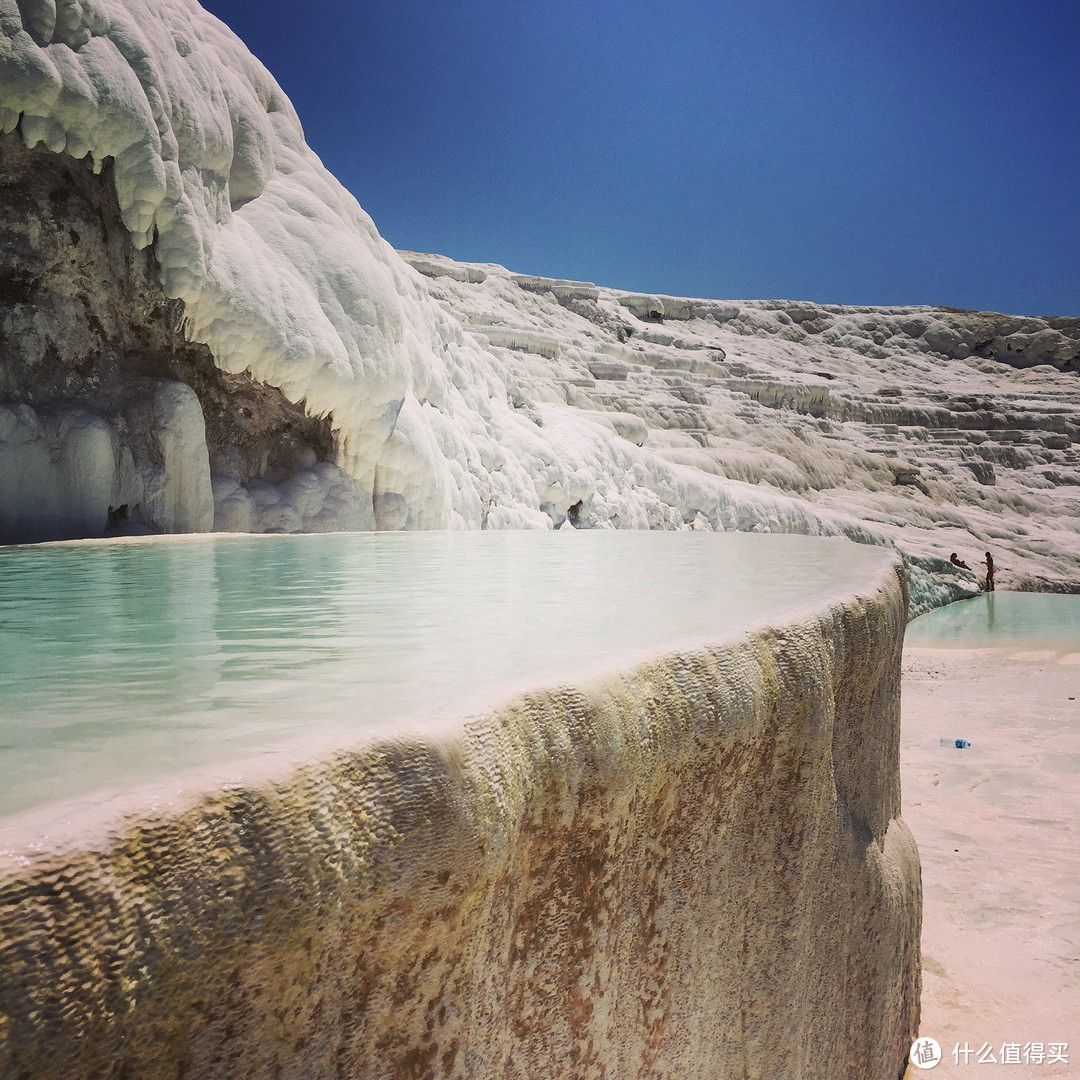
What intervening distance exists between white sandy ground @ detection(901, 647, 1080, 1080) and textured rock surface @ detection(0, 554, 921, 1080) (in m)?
1.09

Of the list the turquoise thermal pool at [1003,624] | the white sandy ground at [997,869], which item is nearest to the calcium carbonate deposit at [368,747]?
the white sandy ground at [997,869]

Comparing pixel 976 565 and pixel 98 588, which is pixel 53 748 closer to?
pixel 98 588

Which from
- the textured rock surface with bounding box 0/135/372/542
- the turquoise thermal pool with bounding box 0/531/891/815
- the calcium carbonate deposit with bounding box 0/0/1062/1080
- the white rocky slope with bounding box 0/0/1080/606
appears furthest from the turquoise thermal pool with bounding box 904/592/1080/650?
the textured rock surface with bounding box 0/135/372/542

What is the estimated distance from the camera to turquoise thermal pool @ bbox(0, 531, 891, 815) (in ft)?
3.15

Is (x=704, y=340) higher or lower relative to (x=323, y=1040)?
higher

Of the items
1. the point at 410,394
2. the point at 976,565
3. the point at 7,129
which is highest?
the point at 7,129

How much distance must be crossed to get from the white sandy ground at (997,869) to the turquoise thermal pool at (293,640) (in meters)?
1.65

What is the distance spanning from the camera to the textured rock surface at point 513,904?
2.38 ft

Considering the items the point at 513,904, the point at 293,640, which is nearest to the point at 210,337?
the point at 293,640

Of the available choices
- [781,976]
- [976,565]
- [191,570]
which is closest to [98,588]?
[191,570]

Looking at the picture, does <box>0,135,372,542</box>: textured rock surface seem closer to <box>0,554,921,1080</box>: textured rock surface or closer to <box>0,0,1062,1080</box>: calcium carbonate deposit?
<box>0,0,1062,1080</box>: calcium carbonate deposit

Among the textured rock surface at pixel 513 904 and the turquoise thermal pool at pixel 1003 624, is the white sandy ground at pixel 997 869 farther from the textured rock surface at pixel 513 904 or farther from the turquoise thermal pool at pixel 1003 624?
the turquoise thermal pool at pixel 1003 624

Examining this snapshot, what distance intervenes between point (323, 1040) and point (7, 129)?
5.66 meters

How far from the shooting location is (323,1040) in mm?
898
